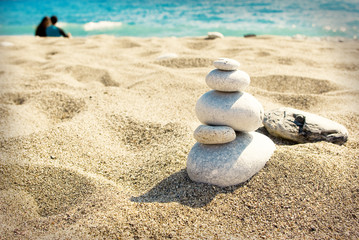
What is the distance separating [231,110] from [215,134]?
8.5 inches

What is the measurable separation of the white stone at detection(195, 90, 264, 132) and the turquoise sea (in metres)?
8.28

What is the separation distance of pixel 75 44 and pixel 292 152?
6.38m

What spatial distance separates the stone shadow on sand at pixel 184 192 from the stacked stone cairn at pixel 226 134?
0.15 ft

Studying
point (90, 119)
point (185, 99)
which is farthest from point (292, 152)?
point (90, 119)

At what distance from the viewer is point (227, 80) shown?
2.05 meters

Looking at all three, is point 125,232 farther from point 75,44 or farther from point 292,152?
point 75,44

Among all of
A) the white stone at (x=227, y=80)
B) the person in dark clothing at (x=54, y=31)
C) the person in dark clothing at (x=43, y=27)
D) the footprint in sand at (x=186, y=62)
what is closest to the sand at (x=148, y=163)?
the footprint in sand at (x=186, y=62)

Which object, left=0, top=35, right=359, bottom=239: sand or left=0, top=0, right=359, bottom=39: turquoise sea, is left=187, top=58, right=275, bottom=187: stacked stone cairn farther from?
left=0, top=0, right=359, bottom=39: turquoise sea

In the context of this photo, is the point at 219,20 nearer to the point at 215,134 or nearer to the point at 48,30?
the point at 48,30

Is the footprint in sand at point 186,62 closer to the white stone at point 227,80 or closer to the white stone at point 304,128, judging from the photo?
the white stone at point 304,128

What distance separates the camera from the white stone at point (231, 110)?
207 cm

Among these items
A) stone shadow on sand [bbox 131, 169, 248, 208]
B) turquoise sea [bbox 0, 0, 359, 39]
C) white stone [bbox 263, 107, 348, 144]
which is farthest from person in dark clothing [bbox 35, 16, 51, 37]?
stone shadow on sand [bbox 131, 169, 248, 208]

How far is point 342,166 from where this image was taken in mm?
2162

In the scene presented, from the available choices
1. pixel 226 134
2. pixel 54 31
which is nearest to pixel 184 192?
pixel 226 134
